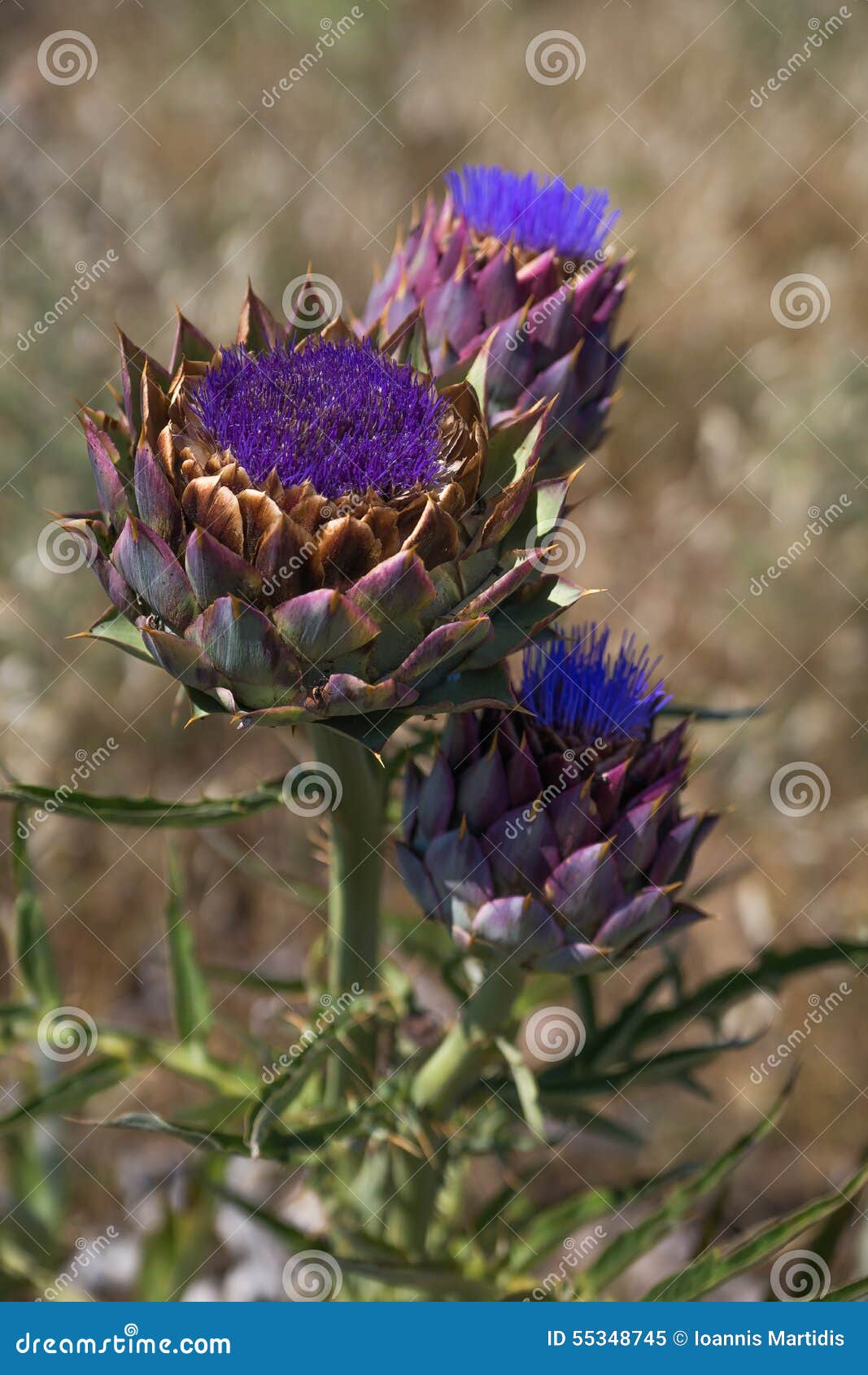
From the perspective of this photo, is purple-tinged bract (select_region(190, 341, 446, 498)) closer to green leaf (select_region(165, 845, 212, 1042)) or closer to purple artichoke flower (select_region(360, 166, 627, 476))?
purple artichoke flower (select_region(360, 166, 627, 476))

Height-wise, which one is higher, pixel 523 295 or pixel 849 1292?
pixel 523 295

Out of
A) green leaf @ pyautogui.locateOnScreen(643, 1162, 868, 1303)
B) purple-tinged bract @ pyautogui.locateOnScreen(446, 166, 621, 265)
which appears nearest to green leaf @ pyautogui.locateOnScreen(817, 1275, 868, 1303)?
green leaf @ pyautogui.locateOnScreen(643, 1162, 868, 1303)

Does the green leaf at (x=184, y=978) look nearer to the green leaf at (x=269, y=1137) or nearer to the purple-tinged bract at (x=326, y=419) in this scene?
the green leaf at (x=269, y=1137)

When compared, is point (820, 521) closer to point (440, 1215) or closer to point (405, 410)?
point (440, 1215)

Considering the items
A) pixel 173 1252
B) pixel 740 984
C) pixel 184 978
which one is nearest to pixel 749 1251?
pixel 740 984

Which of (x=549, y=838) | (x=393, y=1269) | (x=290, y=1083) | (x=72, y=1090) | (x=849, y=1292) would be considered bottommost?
(x=72, y=1090)

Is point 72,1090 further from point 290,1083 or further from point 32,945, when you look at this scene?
point 290,1083
